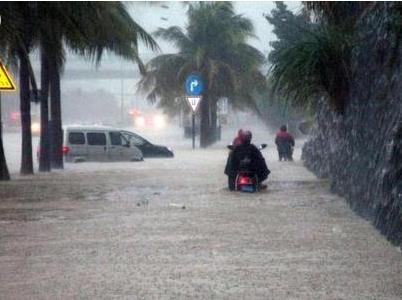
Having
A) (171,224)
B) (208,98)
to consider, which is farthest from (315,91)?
(208,98)

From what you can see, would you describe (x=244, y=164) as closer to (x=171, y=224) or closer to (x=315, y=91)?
(x=315, y=91)

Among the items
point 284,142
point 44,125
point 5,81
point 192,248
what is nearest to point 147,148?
point 284,142

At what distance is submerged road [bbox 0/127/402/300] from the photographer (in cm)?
723

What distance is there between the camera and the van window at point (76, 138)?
105 feet

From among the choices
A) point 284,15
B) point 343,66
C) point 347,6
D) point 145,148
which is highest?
point 284,15

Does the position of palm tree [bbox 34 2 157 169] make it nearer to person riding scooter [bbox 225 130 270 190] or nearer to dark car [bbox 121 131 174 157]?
person riding scooter [bbox 225 130 270 190]

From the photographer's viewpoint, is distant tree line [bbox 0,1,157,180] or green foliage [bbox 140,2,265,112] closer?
distant tree line [bbox 0,1,157,180]

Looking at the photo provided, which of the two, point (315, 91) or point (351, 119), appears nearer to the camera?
point (351, 119)

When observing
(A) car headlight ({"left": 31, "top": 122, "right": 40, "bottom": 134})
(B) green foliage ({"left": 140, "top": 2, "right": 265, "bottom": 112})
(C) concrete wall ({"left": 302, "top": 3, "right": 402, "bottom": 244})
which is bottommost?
(A) car headlight ({"left": 31, "top": 122, "right": 40, "bottom": 134})

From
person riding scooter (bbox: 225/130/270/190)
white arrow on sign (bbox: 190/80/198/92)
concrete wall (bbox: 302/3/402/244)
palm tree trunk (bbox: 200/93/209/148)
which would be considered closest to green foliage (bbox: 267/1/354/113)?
concrete wall (bbox: 302/3/402/244)

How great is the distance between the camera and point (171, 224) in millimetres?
11281

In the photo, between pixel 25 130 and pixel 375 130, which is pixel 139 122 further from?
pixel 375 130

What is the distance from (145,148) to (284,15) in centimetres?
1893

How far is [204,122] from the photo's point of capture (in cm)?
4838
